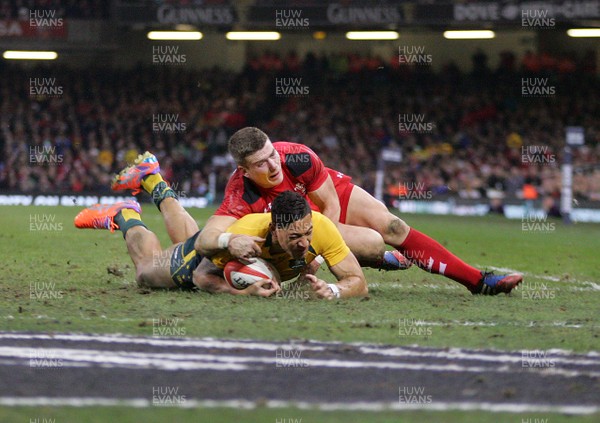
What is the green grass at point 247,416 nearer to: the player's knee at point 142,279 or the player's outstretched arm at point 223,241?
the player's outstretched arm at point 223,241

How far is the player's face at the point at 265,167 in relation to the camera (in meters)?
8.09

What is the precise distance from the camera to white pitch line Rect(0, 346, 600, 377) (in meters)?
5.38

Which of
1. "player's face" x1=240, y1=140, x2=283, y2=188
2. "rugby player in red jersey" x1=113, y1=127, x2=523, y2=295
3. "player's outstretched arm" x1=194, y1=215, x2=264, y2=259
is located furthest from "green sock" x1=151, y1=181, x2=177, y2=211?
"player's face" x1=240, y1=140, x2=283, y2=188

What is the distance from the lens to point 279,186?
8469 millimetres

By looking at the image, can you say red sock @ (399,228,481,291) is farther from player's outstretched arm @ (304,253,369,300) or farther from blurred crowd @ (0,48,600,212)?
blurred crowd @ (0,48,600,212)

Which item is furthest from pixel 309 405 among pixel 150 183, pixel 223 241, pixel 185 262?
pixel 150 183

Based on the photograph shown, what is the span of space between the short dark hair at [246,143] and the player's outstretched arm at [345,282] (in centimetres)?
105

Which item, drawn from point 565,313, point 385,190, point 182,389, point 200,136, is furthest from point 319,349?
point 200,136

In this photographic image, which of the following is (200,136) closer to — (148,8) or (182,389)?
(148,8)

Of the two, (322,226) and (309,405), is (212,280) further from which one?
(309,405)

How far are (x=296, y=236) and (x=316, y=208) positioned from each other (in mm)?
1149

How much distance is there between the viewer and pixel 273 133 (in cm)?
3256

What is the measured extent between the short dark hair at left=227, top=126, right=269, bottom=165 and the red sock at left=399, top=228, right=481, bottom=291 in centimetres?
165

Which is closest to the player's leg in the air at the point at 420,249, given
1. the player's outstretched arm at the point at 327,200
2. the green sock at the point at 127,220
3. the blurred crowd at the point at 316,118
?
the player's outstretched arm at the point at 327,200
